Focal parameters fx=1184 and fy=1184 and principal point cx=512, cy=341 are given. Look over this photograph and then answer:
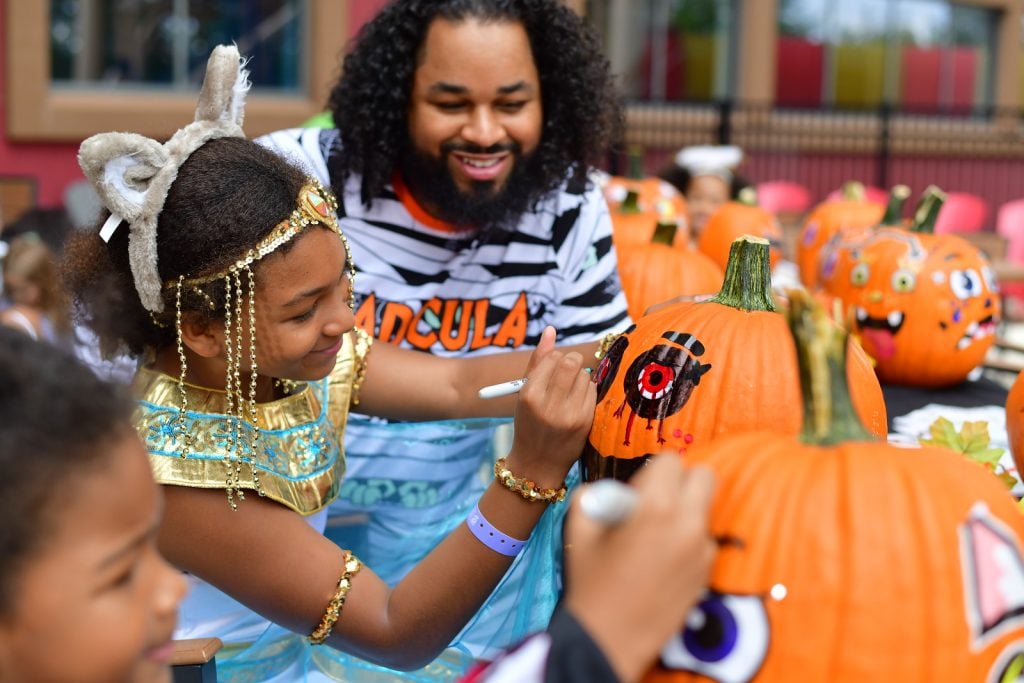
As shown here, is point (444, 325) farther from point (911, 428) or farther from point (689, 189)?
point (689, 189)

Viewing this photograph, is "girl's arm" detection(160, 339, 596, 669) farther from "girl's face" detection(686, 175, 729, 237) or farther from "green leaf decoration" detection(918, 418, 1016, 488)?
"girl's face" detection(686, 175, 729, 237)

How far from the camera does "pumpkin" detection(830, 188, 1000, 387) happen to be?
338 centimetres

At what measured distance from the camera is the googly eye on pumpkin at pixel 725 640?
3.89ft

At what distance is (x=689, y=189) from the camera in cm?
700

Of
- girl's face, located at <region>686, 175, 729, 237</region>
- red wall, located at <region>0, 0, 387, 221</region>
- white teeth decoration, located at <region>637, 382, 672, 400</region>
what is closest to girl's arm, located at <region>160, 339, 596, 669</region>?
white teeth decoration, located at <region>637, 382, 672, 400</region>

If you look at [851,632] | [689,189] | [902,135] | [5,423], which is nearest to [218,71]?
[5,423]

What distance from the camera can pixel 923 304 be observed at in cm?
338

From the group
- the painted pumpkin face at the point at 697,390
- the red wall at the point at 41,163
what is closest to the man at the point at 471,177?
the painted pumpkin face at the point at 697,390

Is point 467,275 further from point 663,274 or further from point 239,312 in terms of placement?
point 239,312

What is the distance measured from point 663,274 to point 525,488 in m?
1.91

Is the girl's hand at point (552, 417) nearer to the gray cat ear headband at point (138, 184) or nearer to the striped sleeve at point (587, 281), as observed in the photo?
the gray cat ear headband at point (138, 184)

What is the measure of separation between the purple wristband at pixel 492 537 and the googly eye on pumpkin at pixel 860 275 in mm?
1988

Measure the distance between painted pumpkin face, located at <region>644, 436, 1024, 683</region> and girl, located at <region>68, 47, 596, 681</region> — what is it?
1.88 ft

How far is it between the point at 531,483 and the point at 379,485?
2.99 ft
